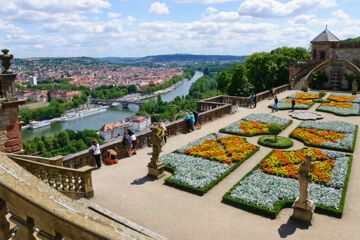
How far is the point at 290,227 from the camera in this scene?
30.4 feet

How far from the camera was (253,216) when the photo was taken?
32.7 ft

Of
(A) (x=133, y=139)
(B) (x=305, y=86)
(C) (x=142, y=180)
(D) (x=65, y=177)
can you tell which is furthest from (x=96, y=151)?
(B) (x=305, y=86)

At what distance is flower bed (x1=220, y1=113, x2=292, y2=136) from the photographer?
1978cm

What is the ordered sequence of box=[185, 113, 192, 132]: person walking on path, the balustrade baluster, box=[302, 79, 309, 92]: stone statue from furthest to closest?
box=[302, 79, 309, 92]: stone statue → box=[185, 113, 192, 132]: person walking on path → the balustrade baluster

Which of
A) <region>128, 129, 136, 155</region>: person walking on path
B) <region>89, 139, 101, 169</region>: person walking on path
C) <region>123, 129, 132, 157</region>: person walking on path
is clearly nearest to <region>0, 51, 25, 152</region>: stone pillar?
<region>89, 139, 101, 169</region>: person walking on path

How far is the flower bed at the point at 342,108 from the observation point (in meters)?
24.8

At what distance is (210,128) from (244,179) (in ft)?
29.6

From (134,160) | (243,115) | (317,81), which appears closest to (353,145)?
(243,115)

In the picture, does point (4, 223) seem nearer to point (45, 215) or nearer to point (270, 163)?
point (45, 215)

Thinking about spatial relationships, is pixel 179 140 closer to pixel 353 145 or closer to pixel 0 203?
pixel 353 145

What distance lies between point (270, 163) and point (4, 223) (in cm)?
1288

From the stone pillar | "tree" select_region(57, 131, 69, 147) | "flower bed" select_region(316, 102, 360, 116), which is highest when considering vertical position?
the stone pillar

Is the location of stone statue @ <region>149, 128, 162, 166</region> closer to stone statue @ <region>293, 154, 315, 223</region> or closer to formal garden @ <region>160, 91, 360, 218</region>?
formal garden @ <region>160, 91, 360, 218</region>

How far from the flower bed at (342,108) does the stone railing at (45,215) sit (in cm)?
2644
